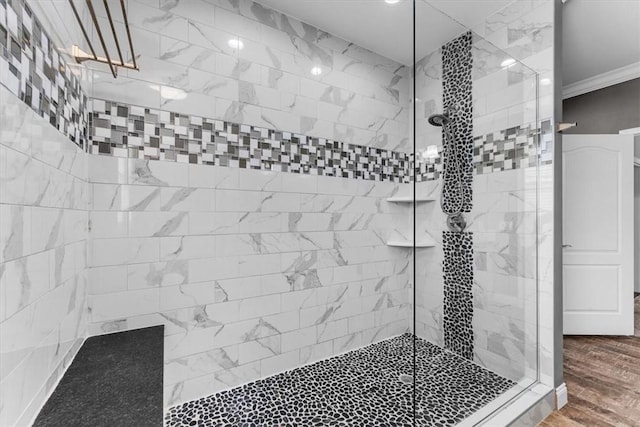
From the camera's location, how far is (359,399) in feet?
6.44

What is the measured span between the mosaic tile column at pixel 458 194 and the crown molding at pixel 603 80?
2.50 meters

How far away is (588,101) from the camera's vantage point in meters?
3.49

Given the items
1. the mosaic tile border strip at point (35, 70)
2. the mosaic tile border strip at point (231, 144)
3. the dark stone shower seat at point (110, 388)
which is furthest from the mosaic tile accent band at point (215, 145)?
the dark stone shower seat at point (110, 388)

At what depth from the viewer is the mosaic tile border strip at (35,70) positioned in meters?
0.77

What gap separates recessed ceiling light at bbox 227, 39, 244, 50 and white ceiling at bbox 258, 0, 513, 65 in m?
0.38

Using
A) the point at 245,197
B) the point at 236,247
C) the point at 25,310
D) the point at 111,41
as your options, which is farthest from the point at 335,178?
the point at 25,310

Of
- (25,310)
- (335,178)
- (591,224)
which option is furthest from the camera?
(591,224)

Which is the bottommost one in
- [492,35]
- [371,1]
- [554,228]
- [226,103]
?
[554,228]

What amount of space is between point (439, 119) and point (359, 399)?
1884 mm

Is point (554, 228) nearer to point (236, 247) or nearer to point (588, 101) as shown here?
point (236, 247)

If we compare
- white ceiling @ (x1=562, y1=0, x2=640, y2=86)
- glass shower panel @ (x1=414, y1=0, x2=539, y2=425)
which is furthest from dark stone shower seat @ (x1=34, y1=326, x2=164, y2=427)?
white ceiling @ (x1=562, y1=0, x2=640, y2=86)

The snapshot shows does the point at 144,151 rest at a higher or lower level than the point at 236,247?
higher

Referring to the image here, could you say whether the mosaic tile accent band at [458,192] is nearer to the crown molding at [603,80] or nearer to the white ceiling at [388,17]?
the white ceiling at [388,17]

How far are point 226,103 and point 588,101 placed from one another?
4.09 metres
